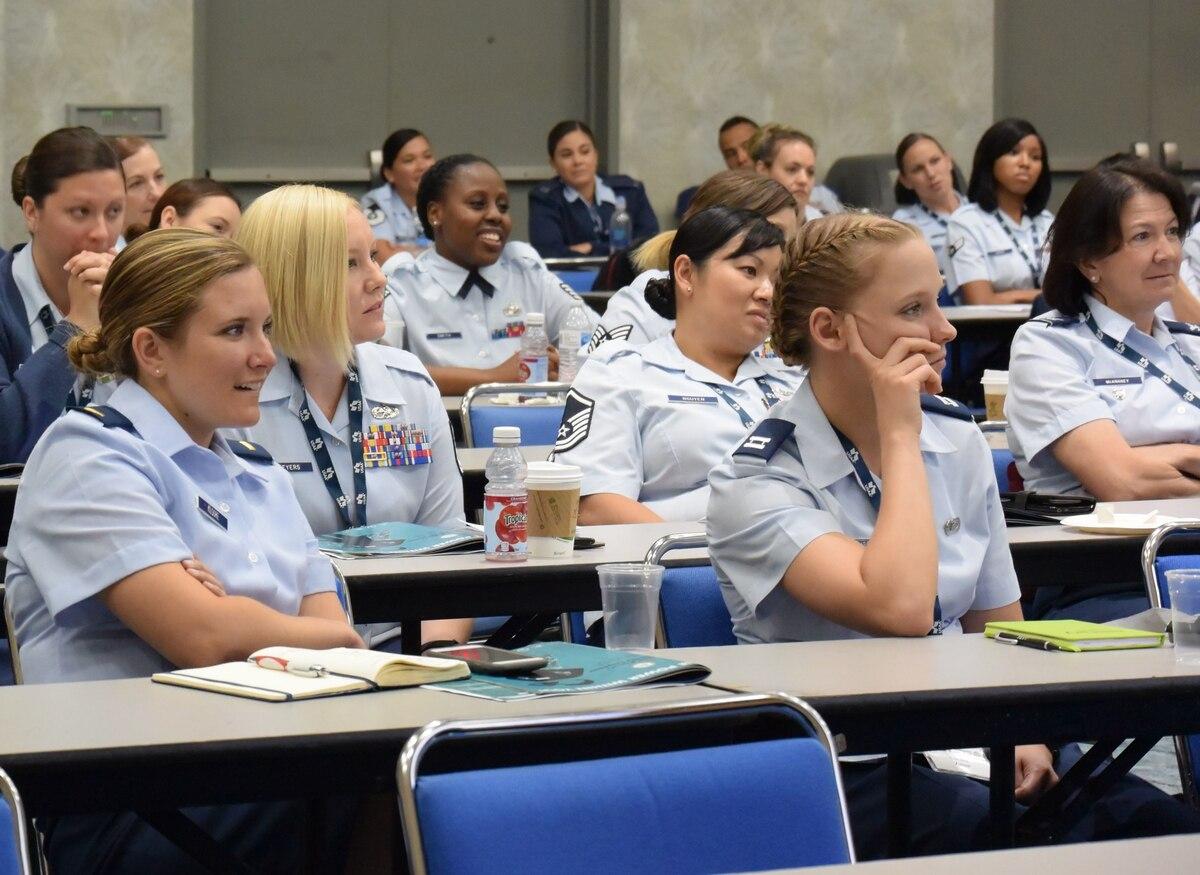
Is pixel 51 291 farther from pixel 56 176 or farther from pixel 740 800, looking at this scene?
pixel 740 800

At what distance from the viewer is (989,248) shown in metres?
8.23

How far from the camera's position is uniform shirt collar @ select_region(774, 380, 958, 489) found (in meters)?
2.42

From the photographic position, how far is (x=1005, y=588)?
8.27 ft

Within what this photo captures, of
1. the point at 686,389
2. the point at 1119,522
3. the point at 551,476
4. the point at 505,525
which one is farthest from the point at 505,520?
the point at 1119,522

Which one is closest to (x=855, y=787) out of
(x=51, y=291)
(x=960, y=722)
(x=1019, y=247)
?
(x=960, y=722)

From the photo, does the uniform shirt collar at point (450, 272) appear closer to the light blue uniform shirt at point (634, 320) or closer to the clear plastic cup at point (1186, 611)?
the light blue uniform shirt at point (634, 320)

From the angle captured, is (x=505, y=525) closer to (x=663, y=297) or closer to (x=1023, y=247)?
(x=663, y=297)

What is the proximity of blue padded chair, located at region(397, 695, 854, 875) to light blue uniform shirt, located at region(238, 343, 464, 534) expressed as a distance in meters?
1.66

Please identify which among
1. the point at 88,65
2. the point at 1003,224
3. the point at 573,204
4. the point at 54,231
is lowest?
the point at 54,231

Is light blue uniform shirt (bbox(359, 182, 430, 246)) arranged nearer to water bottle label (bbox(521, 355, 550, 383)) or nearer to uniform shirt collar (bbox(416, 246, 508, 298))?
uniform shirt collar (bbox(416, 246, 508, 298))

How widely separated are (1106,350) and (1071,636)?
172cm

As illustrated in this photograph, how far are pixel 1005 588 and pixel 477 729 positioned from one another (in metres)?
1.23

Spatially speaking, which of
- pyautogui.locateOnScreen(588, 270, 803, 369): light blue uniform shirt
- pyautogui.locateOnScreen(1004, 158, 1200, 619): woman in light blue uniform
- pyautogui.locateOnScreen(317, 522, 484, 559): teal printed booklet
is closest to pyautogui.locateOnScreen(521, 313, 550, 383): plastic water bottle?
pyautogui.locateOnScreen(588, 270, 803, 369): light blue uniform shirt

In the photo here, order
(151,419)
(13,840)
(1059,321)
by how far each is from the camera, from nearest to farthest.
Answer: (13,840)
(151,419)
(1059,321)
